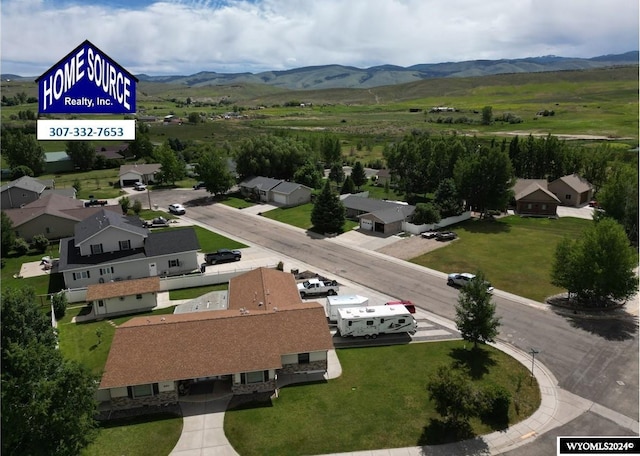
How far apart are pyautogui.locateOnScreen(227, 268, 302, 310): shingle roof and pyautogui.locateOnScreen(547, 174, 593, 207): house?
203ft

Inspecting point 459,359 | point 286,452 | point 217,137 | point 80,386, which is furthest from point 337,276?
point 217,137

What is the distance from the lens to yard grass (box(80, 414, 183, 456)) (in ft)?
85.1

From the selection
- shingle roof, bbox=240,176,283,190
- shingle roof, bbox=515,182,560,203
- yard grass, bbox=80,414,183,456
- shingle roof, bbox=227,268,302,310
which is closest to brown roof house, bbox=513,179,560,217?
shingle roof, bbox=515,182,560,203

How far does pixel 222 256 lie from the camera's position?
55500 millimetres

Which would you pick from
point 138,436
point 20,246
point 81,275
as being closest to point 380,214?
point 81,275

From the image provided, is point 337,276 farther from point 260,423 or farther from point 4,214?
point 4,214

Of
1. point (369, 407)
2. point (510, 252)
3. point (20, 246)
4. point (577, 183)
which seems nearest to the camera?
point (369, 407)

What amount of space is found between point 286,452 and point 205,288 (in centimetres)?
2576

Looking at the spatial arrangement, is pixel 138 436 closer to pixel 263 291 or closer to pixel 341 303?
pixel 263 291

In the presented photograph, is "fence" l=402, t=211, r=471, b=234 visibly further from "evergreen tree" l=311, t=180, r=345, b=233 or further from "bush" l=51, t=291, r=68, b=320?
"bush" l=51, t=291, r=68, b=320

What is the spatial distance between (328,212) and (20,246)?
136 ft

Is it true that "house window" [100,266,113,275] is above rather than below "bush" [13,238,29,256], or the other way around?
below

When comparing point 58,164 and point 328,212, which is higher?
Result: point 58,164

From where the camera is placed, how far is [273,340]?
32.3m
